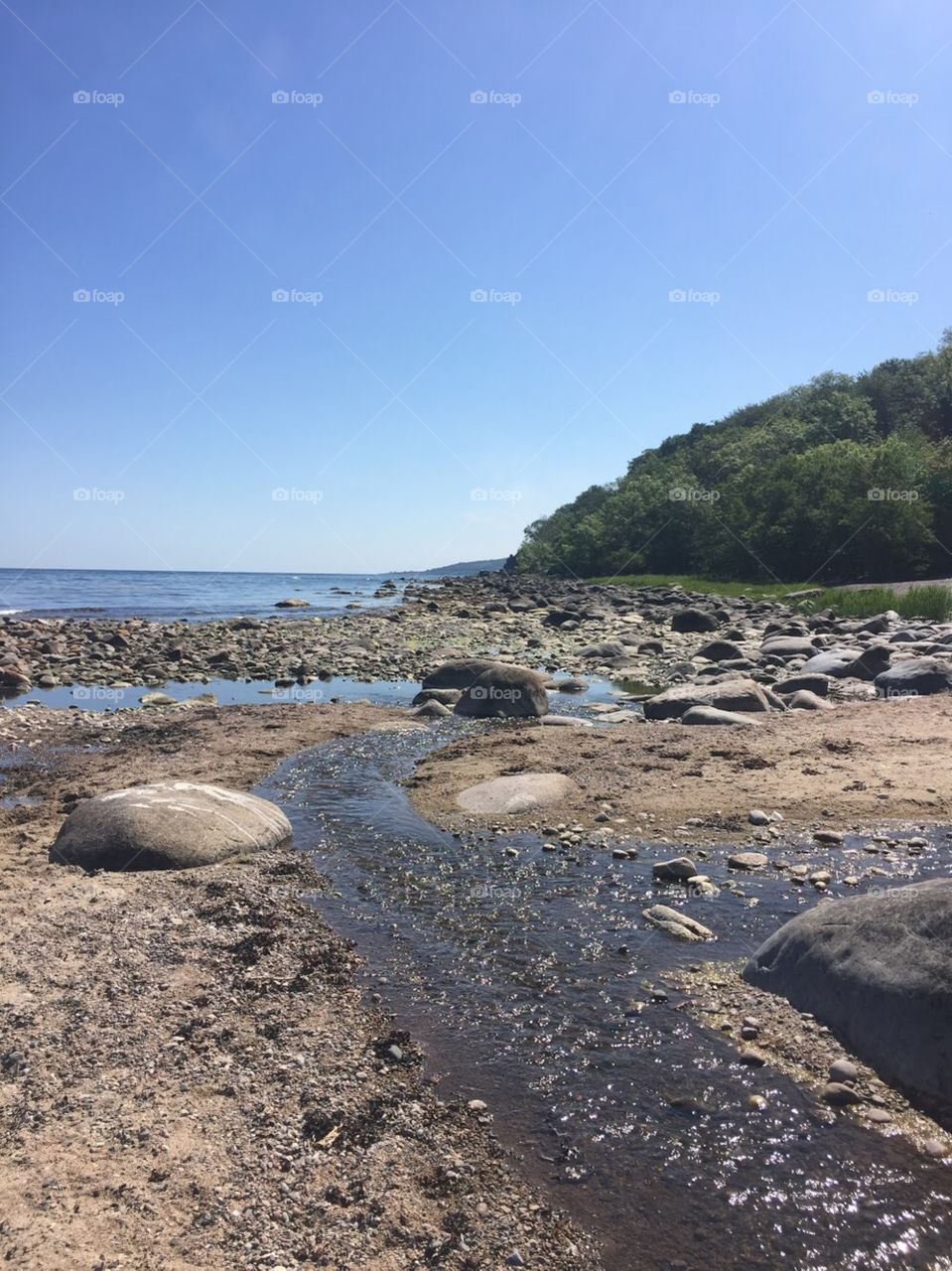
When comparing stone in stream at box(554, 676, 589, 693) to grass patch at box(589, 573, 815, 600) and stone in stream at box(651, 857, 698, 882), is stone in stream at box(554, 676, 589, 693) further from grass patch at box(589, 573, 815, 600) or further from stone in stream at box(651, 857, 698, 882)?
Result: grass patch at box(589, 573, 815, 600)

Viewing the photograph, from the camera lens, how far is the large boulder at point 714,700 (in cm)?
1494

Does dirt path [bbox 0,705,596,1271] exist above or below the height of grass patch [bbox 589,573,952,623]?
below

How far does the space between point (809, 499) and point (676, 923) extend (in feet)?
183

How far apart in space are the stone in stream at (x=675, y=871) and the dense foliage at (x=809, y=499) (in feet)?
167

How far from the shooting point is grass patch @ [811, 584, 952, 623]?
101ft

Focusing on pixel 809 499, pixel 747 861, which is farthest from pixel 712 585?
pixel 747 861

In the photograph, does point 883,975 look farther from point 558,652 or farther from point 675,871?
point 558,652

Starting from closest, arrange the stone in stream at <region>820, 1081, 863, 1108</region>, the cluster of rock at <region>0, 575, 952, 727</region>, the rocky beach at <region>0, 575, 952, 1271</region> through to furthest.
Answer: the rocky beach at <region>0, 575, 952, 1271</region>, the stone in stream at <region>820, 1081, 863, 1108</region>, the cluster of rock at <region>0, 575, 952, 727</region>

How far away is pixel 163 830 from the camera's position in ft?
25.6

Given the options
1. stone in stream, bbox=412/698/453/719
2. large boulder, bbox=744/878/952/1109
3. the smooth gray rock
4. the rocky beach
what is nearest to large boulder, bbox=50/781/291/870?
the rocky beach

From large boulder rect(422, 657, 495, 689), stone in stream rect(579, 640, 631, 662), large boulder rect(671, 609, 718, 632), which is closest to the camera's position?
large boulder rect(422, 657, 495, 689)

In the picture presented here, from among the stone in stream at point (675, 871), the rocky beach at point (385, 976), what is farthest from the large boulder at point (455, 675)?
the stone in stream at point (675, 871)

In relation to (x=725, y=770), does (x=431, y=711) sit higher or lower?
higher

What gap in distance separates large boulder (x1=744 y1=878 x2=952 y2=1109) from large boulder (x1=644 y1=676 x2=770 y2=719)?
379 inches
